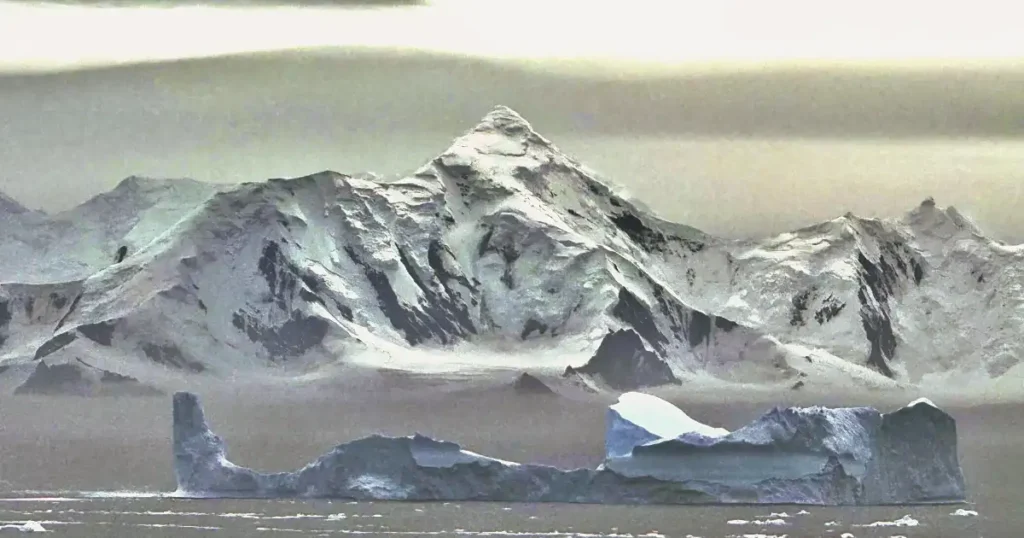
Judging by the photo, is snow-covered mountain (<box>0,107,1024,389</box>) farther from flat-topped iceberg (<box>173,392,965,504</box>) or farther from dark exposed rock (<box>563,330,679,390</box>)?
flat-topped iceberg (<box>173,392,965,504</box>)

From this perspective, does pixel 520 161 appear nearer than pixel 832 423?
No

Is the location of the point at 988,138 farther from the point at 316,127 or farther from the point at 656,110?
the point at 316,127

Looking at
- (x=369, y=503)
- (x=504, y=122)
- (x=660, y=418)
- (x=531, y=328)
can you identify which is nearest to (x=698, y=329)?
(x=531, y=328)

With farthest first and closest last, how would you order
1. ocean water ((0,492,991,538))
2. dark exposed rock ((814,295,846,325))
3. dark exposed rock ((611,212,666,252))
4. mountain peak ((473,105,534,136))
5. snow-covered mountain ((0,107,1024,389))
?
dark exposed rock ((814,295,846,325)) → dark exposed rock ((611,212,666,252)) → snow-covered mountain ((0,107,1024,389)) → mountain peak ((473,105,534,136)) → ocean water ((0,492,991,538))

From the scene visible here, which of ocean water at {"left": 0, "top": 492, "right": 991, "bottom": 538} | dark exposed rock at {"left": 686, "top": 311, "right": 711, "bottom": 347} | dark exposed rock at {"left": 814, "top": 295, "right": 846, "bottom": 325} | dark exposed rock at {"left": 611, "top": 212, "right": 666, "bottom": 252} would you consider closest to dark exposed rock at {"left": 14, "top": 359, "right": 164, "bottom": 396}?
ocean water at {"left": 0, "top": 492, "right": 991, "bottom": 538}

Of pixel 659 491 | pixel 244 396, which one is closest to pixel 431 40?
pixel 244 396

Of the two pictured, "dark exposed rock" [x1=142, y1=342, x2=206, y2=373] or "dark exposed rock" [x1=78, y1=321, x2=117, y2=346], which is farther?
"dark exposed rock" [x1=78, y1=321, x2=117, y2=346]
